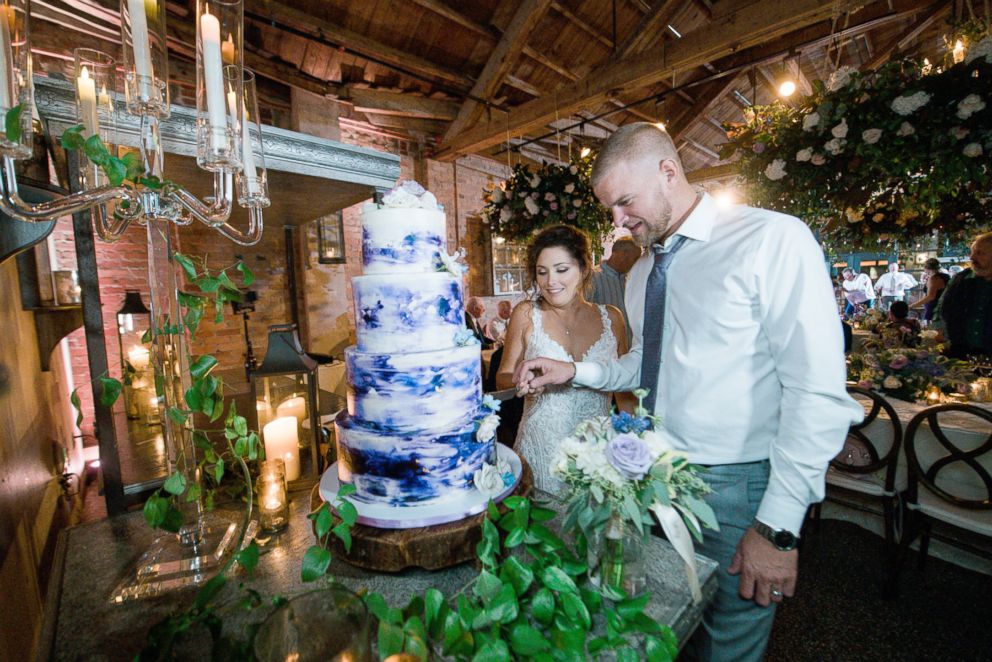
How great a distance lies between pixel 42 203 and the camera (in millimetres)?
710

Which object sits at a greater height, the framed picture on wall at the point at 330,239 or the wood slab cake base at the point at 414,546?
the framed picture on wall at the point at 330,239

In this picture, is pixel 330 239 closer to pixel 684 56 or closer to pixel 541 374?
pixel 684 56

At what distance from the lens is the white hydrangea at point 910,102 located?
7.48 ft

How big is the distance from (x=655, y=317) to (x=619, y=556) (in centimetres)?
86

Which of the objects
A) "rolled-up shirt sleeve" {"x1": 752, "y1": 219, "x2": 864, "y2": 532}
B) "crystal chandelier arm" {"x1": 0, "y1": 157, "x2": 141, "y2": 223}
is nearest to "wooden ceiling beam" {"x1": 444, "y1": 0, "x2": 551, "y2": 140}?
"rolled-up shirt sleeve" {"x1": 752, "y1": 219, "x2": 864, "y2": 532}

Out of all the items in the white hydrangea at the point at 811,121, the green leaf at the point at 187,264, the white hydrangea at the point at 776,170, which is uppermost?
the white hydrangea at the point at 811,121

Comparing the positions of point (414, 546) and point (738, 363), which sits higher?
point (738, 363)

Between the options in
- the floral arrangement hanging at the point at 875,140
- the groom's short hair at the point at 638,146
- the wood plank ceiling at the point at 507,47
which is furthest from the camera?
the wood plank ceiling at the point at 507,47

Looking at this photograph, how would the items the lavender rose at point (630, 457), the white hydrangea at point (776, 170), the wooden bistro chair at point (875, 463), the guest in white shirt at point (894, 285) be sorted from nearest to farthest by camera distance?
the lavender rose at point (630, 457) < the wooden bistro chair at point (875, 463) < the white hydrangea at point (776, 170) < the guest in white shirt at point (894, 285)

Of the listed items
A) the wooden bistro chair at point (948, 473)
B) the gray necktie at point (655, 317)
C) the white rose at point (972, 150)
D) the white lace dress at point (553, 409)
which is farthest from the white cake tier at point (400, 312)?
the white rose at point (972, 150)

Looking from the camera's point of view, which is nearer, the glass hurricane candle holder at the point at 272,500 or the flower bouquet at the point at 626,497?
the flower bouquet at the point at 626,497

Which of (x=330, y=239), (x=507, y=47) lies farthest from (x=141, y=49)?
(x=330, y=239)

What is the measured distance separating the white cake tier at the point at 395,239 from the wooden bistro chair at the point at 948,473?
276cm

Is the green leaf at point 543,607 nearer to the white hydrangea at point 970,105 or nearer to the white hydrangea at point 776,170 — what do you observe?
the white hydrangea at point 970,105
